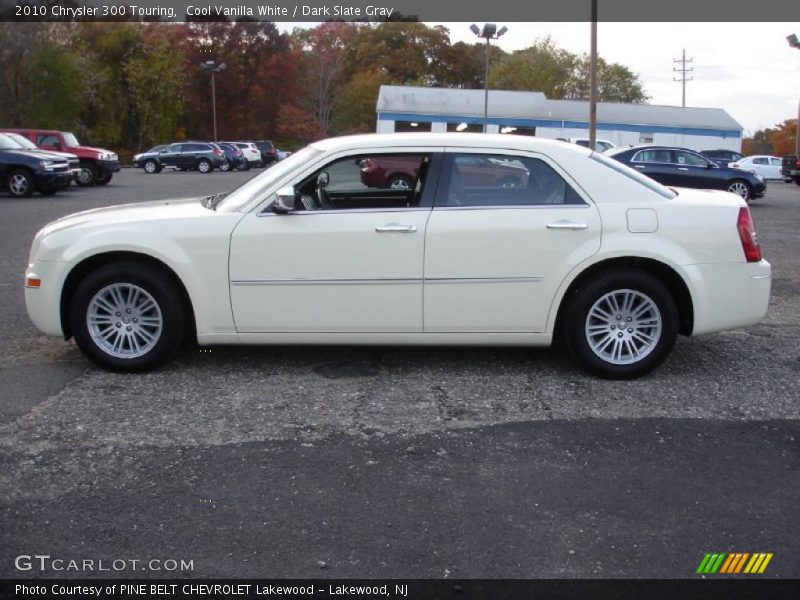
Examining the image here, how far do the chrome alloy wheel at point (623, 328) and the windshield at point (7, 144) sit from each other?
19997mm

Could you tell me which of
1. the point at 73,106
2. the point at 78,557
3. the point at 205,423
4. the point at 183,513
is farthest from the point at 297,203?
the point at 73,106

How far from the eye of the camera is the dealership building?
5725cm

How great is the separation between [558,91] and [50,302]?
89.8 metres

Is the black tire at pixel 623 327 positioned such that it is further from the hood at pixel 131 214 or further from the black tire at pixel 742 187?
the black tire at pixel 742 187

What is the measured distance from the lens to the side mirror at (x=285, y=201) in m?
5.78

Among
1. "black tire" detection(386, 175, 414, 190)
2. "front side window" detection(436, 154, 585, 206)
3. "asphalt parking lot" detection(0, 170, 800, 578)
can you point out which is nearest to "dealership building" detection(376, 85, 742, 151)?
"black tire" detection(386, 175, 414, 190)

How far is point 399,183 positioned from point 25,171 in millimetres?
18219

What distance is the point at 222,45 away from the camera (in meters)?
76.2

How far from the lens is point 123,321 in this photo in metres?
6.00
